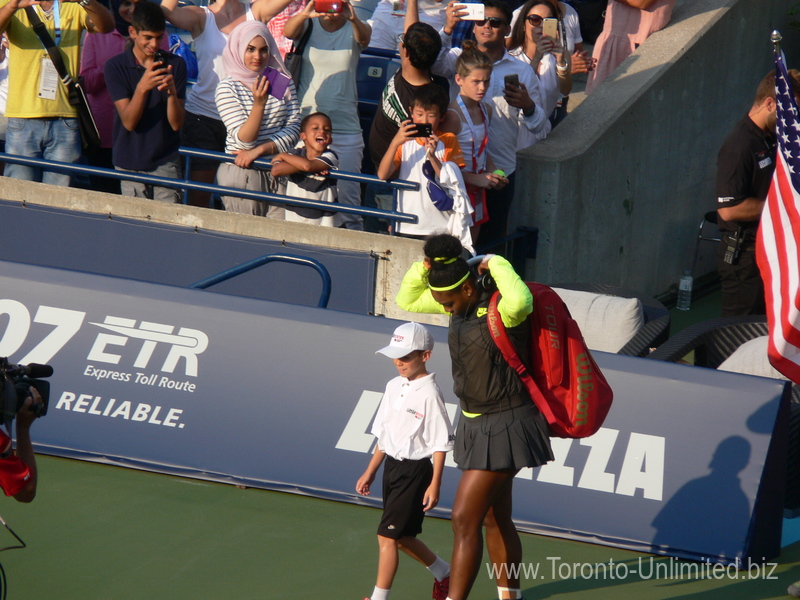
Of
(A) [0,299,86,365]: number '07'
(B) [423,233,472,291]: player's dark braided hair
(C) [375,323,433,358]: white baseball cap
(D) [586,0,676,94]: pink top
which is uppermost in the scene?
(D) [586,0,676,94]: pink top

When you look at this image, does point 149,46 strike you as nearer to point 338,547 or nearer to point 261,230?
point 261,230

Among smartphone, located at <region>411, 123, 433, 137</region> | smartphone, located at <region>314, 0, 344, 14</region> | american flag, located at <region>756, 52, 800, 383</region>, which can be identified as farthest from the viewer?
smartphone, located at <region>314, 0, 344, 14</region>

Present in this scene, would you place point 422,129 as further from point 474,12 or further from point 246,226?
point 246,226

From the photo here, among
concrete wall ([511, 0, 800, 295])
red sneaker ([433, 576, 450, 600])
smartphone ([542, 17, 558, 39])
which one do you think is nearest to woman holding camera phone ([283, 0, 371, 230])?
concrete wall ([511, 0, 800, 295])

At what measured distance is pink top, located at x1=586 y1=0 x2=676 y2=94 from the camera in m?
10.6

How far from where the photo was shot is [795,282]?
4.88 meters

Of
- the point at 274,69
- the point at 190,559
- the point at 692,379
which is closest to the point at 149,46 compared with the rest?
the point at 274,69

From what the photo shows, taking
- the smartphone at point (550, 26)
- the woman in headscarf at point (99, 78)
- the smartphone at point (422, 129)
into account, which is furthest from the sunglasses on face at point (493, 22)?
the woman in headscarf at point (99, 78)

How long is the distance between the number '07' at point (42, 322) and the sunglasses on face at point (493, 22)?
167 inches

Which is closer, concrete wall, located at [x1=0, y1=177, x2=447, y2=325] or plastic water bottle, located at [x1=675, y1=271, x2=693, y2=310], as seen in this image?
concrete wall, located at [x1=0, y1=177, x2=447, y2=325]

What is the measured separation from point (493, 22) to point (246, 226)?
2.76 meters

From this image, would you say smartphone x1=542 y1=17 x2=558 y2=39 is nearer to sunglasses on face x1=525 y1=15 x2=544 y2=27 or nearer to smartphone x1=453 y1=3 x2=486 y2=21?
sunglasses on face x1=525 y1=15 x2=544 y2=27

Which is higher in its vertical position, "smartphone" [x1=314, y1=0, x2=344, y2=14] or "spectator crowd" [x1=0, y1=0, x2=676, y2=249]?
"smartphone" [x1=314, y1=0, x2=344, y2=14]

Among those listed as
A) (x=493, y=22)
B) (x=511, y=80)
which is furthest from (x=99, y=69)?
(x=511, y=80)
